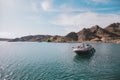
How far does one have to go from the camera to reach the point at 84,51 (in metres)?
65.3

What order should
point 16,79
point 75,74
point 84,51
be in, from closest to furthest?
point 16,79
point 75,74
point 84,51

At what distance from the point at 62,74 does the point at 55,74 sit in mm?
1415

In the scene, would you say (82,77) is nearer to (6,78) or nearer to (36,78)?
(36,78)

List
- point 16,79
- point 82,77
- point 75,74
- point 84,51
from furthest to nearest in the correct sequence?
point 84,51
point 75,74
point 82,77
point 16,79

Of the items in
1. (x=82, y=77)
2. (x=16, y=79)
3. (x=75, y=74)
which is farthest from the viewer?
(x=75, y=74)

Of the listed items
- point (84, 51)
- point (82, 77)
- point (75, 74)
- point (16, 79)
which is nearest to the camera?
point (16, 79)

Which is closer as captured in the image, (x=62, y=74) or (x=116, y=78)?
(x=116, y=78)

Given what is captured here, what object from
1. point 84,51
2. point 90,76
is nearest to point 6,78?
point 90,76

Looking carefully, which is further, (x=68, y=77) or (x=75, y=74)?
(x=75, y=74)

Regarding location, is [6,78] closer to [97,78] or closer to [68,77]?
[68,77]

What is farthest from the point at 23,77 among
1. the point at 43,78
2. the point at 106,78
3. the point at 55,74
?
the point at 106,78

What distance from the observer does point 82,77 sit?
106 ft

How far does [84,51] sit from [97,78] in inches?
1342

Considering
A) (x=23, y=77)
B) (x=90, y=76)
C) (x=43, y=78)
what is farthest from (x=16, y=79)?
(x=90, y=76)
